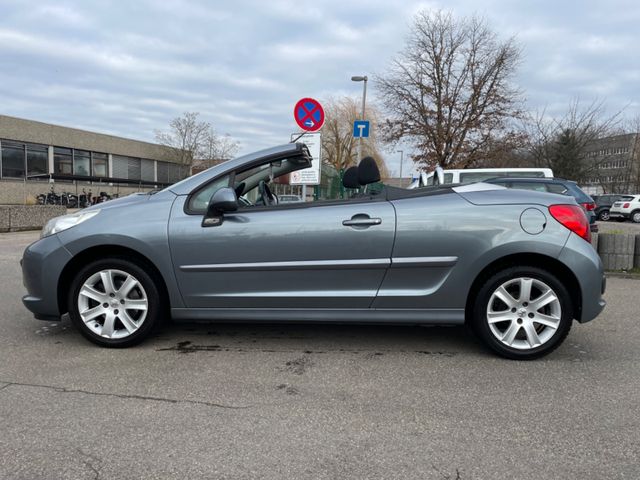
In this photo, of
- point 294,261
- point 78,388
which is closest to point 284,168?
point 294,261

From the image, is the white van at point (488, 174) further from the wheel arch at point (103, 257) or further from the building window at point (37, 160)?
the building window at point (37, 160)

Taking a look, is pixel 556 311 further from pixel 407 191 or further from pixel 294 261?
pixel 294 261

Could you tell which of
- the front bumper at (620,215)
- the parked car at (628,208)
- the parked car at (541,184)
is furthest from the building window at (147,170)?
the parked car at (541,184)

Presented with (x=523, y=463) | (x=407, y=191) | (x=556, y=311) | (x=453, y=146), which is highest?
(x=453, y=146)

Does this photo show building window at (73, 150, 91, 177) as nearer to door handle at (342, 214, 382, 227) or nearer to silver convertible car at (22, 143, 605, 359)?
silver convertible car at (22, 143, 605, 359)

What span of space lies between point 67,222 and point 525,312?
3.65 metres

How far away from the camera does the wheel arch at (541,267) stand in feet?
12.0

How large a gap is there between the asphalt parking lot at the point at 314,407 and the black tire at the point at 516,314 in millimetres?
113

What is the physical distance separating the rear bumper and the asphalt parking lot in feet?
1.54

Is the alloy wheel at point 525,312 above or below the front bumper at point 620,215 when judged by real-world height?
below

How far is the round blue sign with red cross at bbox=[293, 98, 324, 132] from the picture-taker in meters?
8.27

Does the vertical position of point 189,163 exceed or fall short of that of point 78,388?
it exceeds it

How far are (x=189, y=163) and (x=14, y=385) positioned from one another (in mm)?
40450

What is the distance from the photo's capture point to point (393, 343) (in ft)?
13.6
